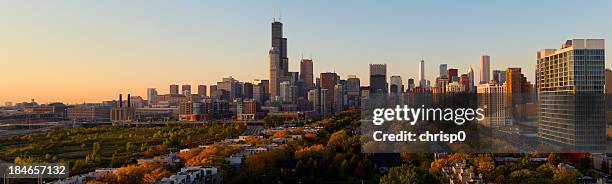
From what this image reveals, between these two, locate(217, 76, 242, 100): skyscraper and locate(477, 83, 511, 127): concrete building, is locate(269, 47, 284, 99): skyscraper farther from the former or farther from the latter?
locate(477, 83, 511, 127): concrete building

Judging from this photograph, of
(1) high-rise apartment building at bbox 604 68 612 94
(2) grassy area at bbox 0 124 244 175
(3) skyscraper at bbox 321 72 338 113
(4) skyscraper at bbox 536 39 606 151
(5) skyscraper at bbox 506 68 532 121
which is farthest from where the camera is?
(3) skyscraper at bbox 321 72 338 113

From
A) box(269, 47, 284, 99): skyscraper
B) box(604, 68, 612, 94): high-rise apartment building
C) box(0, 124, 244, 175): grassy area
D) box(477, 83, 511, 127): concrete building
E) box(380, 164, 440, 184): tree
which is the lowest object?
box(0, 124, 244, 175): grassy area

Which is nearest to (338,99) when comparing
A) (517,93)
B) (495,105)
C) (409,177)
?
(495,105)

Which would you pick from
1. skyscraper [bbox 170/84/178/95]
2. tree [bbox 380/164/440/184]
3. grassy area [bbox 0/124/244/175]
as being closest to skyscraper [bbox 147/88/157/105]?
skyscraper [bbox 170/84/178/95]

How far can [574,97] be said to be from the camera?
21625 millimetres

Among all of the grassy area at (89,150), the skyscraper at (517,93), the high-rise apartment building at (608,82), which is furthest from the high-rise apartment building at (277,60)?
the high-rise apartment building at (608,82)

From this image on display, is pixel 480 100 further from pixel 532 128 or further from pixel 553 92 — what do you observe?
pixel 553 92

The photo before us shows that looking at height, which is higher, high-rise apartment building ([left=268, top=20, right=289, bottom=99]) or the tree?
high-rise apartment building ([left=268, top=20, right=289, bottom=99])

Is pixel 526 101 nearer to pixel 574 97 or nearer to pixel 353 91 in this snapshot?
pixel 574 97

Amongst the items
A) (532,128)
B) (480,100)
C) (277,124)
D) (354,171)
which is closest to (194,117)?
(277,124)

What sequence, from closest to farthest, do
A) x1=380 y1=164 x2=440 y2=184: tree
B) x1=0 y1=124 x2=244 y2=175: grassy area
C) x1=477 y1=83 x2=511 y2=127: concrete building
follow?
x1=380 y1=164 x2=440 y2=184: tree → x1=0 y1=124 x2=244 y2=175: grassy area → x1=477 y1=83 x2=511 y2=127: concrete building

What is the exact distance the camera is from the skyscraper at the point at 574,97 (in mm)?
21094

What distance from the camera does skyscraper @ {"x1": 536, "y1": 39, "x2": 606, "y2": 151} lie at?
21094 mm

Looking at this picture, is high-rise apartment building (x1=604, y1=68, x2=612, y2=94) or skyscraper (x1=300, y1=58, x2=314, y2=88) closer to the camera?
high-rise apartment building (x1=604, y1=68, x2=612, y2=94)
